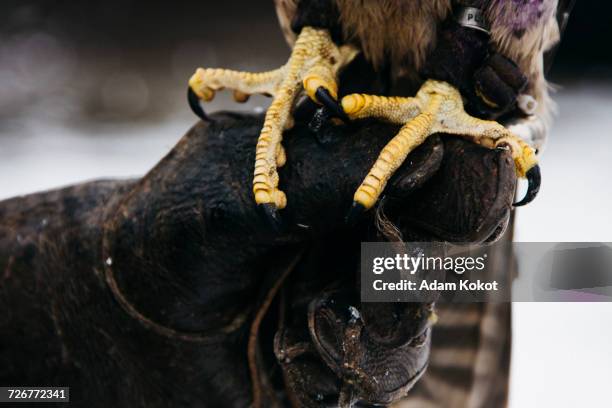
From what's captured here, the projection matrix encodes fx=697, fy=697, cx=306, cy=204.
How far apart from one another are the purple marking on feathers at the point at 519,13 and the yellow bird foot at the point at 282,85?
0.21 meters

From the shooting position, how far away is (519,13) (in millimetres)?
900

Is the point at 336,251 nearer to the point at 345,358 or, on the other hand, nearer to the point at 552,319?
the point at 345,358

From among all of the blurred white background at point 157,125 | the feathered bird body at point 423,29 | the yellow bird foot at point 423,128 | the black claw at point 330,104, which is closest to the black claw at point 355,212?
the yellow bird foot at point 423,128

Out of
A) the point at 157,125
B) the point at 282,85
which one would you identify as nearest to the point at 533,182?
the point at 282,85

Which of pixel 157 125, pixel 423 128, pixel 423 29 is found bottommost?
pixel 157 125

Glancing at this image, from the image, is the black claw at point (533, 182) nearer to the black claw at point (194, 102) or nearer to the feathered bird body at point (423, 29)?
the feathered bird body at point (423, 29)

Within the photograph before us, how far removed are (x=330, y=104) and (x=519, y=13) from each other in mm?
283

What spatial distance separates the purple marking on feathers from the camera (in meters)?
0.88

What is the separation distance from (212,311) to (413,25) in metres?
0.47

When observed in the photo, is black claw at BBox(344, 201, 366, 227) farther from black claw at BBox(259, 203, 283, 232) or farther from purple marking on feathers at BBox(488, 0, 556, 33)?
purple marking on feathers at BBox(488, 0, 556, 33)

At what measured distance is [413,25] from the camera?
3.01 ft

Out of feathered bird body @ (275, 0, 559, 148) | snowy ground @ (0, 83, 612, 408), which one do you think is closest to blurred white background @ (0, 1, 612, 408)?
snowy ground @ (0, 83, 612, 408)

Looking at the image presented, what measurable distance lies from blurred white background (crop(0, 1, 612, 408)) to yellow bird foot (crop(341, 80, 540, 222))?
2.10 feet

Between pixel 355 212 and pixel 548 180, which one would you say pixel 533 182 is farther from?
pixel 548 180
